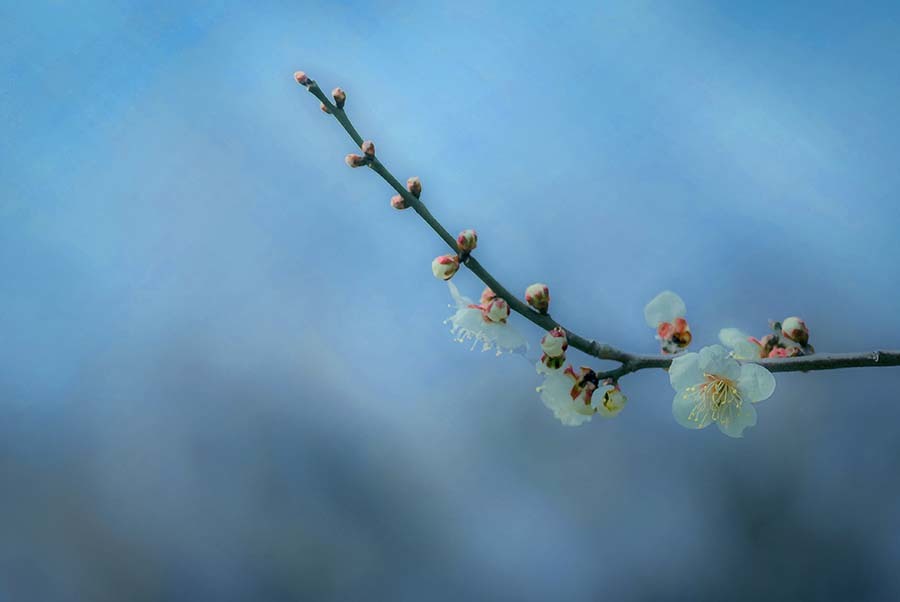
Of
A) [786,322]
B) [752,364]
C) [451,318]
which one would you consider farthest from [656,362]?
[451,318]

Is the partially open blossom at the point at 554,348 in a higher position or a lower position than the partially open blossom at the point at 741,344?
lower

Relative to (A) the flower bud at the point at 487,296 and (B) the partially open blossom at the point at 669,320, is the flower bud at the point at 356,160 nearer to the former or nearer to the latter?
(A) the flower bud at the point at 487,296

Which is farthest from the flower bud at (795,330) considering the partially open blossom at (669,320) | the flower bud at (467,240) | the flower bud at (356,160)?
the flower bud at (356,160)

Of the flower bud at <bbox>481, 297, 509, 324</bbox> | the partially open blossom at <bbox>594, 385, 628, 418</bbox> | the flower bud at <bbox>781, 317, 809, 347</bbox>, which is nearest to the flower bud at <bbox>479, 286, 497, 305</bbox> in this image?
the flower bud at <bbox>481, 297, 509, 324</bbox>

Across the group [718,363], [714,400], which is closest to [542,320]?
[718,363]

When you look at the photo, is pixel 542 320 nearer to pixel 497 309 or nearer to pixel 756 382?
pixel 497 309

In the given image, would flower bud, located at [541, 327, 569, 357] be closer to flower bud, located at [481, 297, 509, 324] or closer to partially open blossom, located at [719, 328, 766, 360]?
flower bud, located at [481, 297, 509, 324]
